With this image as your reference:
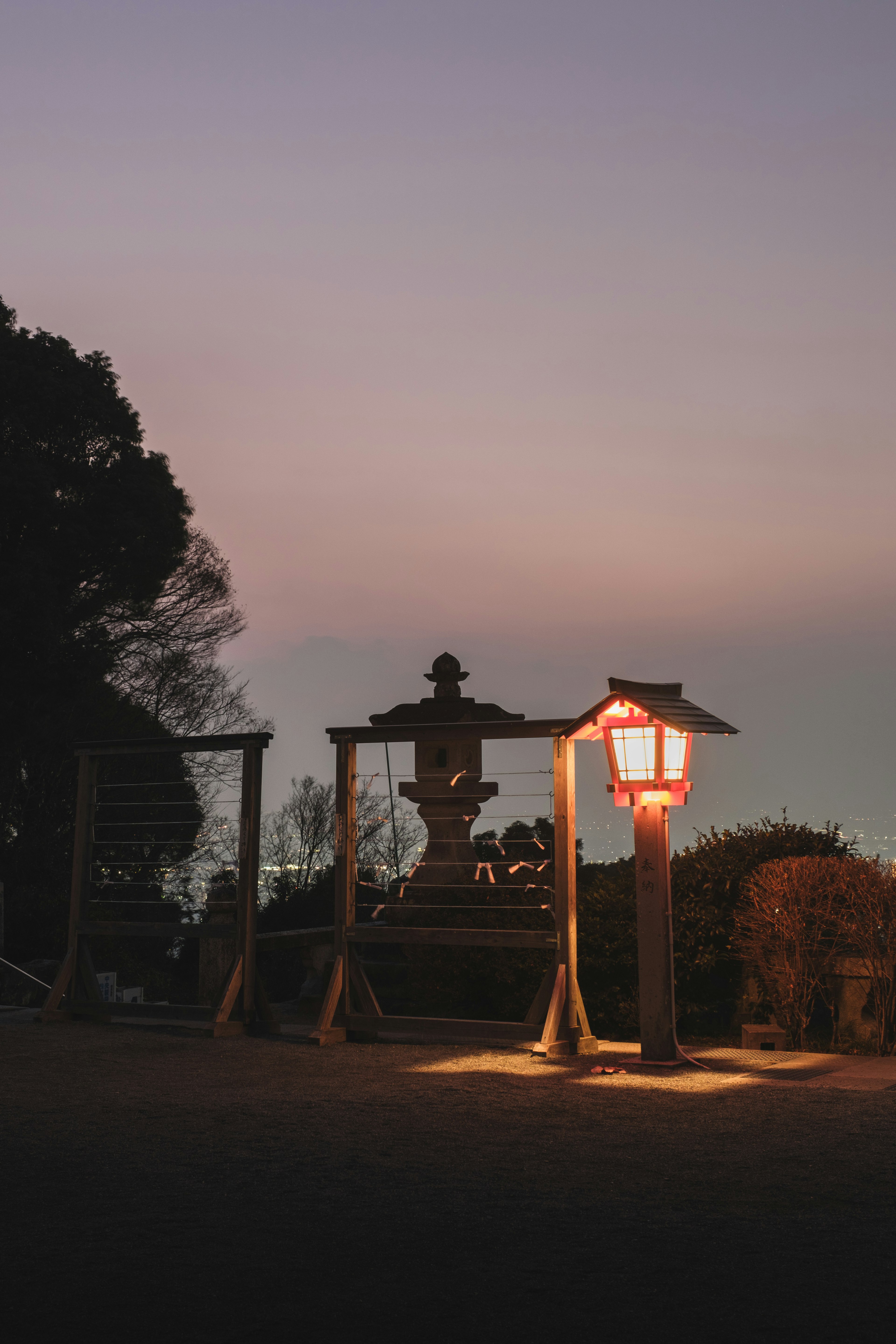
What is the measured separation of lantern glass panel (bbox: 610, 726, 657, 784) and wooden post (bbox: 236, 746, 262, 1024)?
3.00 metres

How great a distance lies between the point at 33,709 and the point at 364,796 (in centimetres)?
734

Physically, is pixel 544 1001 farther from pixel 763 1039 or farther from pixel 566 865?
pixel 763 1039

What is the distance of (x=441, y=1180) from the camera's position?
4.67 meters

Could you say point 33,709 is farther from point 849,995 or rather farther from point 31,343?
point 849,995

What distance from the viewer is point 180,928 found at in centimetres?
965

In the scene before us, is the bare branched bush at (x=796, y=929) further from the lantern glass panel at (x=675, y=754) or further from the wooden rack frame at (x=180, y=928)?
the wooden rack frame at (x=180, y=928)

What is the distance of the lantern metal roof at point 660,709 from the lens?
26.5 feet

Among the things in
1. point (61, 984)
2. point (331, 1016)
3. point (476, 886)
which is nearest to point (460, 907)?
point (476, 886)

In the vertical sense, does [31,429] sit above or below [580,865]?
above

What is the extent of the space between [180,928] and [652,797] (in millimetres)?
4100

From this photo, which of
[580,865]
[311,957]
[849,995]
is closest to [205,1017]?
[311,957]

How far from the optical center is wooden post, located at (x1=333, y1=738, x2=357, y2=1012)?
30.4ft

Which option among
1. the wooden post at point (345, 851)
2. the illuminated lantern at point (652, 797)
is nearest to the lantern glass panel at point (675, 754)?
the illuminated lantern at point (652, 797)

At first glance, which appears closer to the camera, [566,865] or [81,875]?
[566,865]
